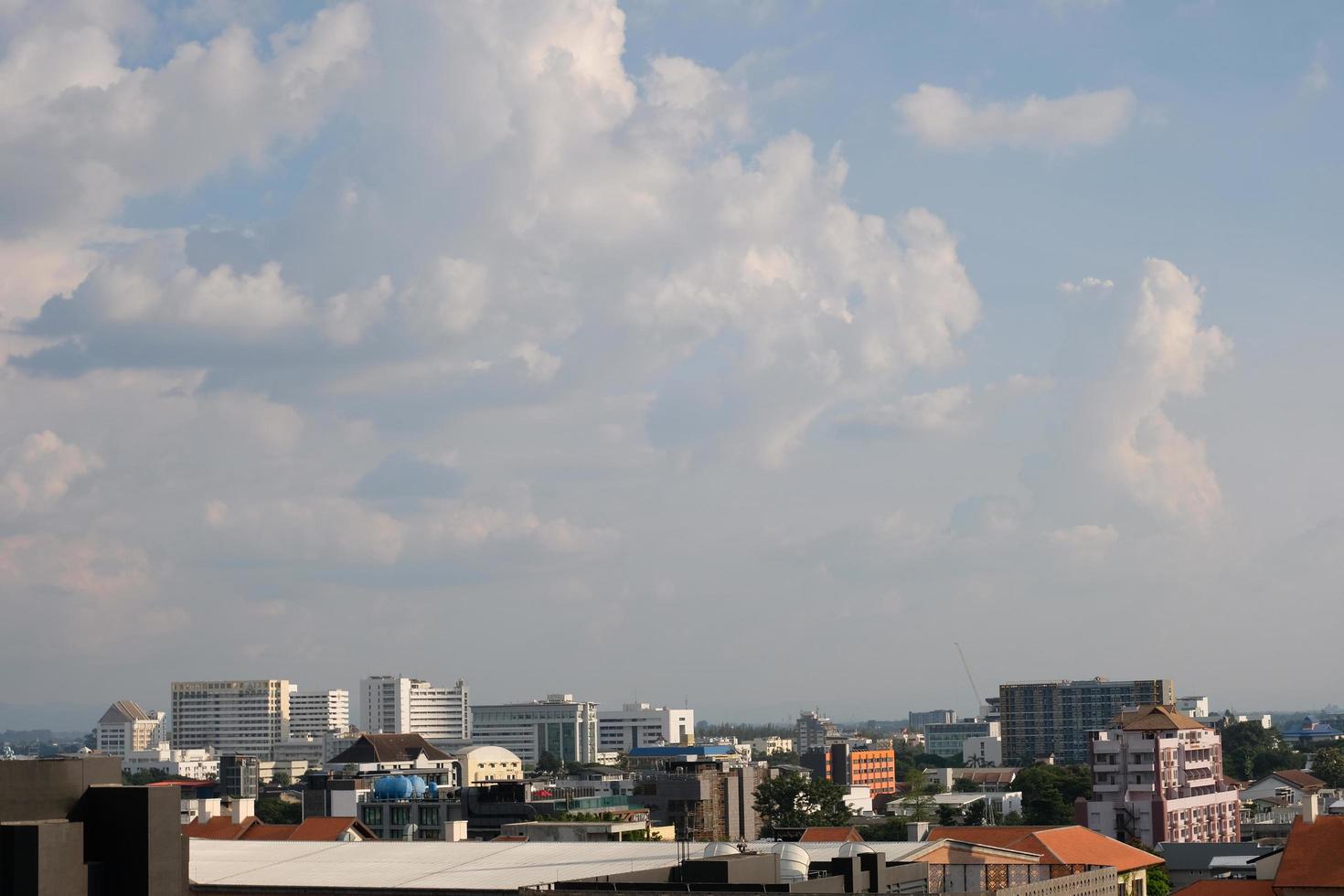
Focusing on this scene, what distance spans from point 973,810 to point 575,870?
8672 centimetres

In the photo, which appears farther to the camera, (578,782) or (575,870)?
(578,782)

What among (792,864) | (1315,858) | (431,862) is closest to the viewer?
(792,864)

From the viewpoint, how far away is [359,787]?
143m

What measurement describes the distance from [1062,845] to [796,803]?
194 ft

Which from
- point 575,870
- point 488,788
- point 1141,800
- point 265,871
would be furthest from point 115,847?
point 488,788

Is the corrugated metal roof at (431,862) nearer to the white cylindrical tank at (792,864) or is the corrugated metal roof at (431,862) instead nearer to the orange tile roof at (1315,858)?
the white cylindrical tank at (792,864)

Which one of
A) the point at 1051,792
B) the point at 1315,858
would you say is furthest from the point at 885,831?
the point at 1315,858

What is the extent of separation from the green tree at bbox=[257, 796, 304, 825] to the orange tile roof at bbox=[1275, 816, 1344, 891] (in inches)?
4369

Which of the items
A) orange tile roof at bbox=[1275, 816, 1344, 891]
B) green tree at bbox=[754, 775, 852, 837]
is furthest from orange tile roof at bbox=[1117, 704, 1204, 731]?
orange tile roof at bbox=[1275, 816, 1344, 891]

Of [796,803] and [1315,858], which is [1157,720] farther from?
[1315,858]

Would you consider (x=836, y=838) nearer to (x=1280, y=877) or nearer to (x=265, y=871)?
(x=1280, y=877)

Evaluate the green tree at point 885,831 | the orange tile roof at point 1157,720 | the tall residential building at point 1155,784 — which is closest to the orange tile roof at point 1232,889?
the tall residential building at point 1155,784

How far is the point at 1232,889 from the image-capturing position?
59.7 m

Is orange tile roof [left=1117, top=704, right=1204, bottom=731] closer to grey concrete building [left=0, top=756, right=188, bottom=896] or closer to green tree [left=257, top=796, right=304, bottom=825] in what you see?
green tree [left=257, top=796, right=304, bottom=825]
